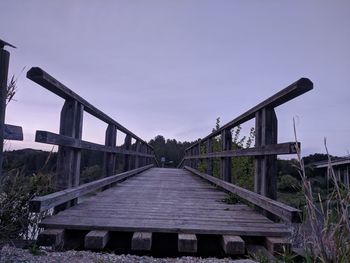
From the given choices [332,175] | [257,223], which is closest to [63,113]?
[257,223]

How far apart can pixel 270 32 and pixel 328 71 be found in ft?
5.66

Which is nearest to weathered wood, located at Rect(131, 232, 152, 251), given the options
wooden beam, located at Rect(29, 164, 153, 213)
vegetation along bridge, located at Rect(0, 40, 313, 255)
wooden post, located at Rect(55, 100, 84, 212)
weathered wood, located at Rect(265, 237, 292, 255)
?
vegetation along bridge, located at Rect(0, 40, 313, 255)

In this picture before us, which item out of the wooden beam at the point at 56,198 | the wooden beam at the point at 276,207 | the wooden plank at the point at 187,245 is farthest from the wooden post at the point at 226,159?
the wooden plank at the point at 187,245

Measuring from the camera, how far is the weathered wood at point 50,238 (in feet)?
8.75

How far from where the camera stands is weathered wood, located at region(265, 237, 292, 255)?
8.56 feet

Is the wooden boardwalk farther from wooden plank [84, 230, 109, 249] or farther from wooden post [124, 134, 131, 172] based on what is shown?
wooden post [124, 134, 131, 172]

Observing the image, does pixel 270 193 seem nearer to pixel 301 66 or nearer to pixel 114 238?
pixel 114 238

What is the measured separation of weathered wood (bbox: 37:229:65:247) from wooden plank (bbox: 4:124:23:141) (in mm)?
758

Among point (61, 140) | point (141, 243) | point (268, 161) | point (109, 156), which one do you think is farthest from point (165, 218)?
point (109, 156)

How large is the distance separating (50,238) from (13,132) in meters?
0.85

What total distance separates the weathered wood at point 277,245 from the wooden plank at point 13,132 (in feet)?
6.80

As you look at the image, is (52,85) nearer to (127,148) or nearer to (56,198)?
(56,198)

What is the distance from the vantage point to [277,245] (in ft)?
8.67

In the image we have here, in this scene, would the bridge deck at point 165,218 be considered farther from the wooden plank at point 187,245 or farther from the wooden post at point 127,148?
the wooden post at point 127,148
